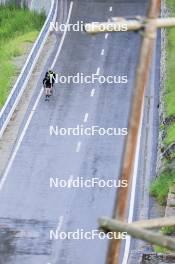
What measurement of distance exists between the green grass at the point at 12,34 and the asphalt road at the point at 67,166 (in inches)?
89.6

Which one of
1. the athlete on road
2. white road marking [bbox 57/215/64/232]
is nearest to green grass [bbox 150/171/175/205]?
white road marking [bbox 57/215/64/232]

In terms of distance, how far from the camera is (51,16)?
49.4 m

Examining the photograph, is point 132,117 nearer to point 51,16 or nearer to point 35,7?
point 51,16

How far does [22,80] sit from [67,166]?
30.5ft

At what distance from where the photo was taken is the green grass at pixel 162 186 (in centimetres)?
2775

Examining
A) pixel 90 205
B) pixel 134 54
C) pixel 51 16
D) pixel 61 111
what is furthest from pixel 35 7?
pixel 90 205

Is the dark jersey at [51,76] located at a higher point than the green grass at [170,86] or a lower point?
lower

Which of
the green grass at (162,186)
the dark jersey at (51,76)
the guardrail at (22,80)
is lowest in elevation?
the guardrail at (22,80)

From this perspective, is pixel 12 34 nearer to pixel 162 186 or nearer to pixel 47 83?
pixel 47 83

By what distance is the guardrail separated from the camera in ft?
116

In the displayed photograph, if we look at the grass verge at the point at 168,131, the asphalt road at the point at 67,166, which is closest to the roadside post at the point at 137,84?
the asphalt road at the point at 67,166

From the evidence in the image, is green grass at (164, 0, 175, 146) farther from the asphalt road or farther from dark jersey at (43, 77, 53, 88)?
dark jersey at (43, 77, 53, 88)

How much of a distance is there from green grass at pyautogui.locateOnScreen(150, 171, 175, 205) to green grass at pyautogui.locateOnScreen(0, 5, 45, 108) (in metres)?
12.0

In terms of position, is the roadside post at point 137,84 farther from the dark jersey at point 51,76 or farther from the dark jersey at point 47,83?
the dark jersey at point 51,76
